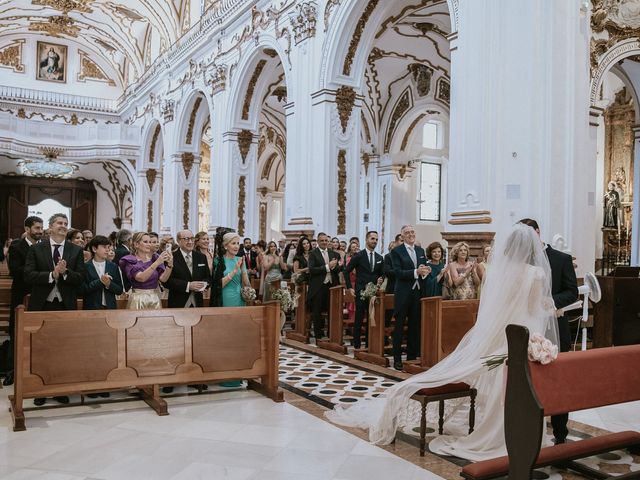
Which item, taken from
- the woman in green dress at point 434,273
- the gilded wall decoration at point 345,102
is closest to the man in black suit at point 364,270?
the woman in green dress at point 434,273

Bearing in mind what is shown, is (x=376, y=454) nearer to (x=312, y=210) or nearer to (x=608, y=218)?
(x=312, y=210)

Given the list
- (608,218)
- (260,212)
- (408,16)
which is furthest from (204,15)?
(608,218)

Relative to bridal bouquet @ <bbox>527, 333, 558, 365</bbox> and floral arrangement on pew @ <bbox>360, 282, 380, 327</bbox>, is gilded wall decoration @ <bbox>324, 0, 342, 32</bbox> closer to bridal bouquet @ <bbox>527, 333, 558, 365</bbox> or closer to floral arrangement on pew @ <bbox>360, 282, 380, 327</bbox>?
floral arrangement on pew @ <bbox>360, 282, 380, 327</bbox>

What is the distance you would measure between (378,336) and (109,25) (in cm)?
2280

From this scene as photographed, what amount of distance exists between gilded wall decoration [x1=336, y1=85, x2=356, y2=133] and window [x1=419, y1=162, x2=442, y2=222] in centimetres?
773

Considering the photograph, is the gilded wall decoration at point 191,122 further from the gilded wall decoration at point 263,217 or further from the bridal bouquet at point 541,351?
the bridal bouquet at point 541,351

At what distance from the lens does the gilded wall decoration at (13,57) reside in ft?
88.0

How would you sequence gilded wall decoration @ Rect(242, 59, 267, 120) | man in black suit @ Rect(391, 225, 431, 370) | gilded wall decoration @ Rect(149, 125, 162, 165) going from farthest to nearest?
gilded wall decoration @ Rect(149, 125, 162, 165), gilded wall decoration @ Rect(242, 59, 267, 120), man in black suit @ Rect(391, 225, 431, 370)

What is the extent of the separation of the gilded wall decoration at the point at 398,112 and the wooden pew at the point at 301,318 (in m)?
9.64

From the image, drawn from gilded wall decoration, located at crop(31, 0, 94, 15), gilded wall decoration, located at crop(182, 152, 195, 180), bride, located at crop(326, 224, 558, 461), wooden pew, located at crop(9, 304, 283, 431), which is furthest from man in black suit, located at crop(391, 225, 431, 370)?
gilded wall decoration, located at crop(31, 0, 94, 15)

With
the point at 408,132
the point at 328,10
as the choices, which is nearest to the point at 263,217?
the point at 408,132

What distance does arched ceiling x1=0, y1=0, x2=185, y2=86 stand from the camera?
22219 millimetres

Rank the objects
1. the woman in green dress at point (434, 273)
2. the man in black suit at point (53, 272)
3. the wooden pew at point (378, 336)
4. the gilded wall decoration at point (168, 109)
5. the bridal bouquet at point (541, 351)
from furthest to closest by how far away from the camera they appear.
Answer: the gilded wall decoration at point (168, 109)
the wooden pew at point (378, 336)
the woman in green dress at point (434, 273)
the man in black suit at point (53, 272)
the bridal bouquet at point (541, 351)

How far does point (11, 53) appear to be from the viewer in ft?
88.5
